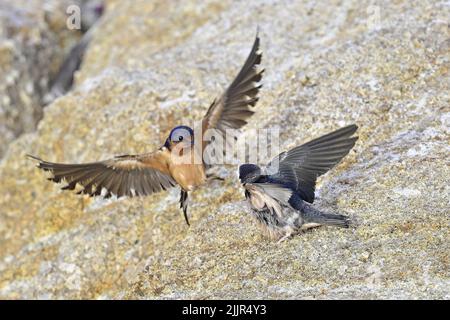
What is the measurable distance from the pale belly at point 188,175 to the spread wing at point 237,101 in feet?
1.97

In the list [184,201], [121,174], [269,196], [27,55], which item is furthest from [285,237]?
[27,55]

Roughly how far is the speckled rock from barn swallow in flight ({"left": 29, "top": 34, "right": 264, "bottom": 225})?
792 cm

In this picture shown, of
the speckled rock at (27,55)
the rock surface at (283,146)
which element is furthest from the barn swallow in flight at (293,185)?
the speckled rock at (27,55)

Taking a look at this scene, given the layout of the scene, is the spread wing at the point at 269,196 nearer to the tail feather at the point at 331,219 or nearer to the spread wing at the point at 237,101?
the tail feather at the point at 331,219

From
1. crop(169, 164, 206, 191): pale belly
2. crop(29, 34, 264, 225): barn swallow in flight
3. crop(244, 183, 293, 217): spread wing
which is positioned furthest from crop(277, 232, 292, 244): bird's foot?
crop(169, 164, 206, 191): pale belly

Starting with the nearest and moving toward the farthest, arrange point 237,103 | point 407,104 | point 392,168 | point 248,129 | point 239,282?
point 239,282
point 237,103
point 392,168
point 407,104
point 248,129

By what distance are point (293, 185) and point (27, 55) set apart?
439 inches

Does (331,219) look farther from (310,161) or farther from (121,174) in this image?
(121,174)

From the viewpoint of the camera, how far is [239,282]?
690 centimetres

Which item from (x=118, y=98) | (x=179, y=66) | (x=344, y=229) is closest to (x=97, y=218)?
(x=118, y=98)

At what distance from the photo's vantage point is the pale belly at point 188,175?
26.3 feet

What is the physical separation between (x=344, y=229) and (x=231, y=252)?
1231mm

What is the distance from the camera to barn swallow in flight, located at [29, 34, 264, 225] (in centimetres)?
735
